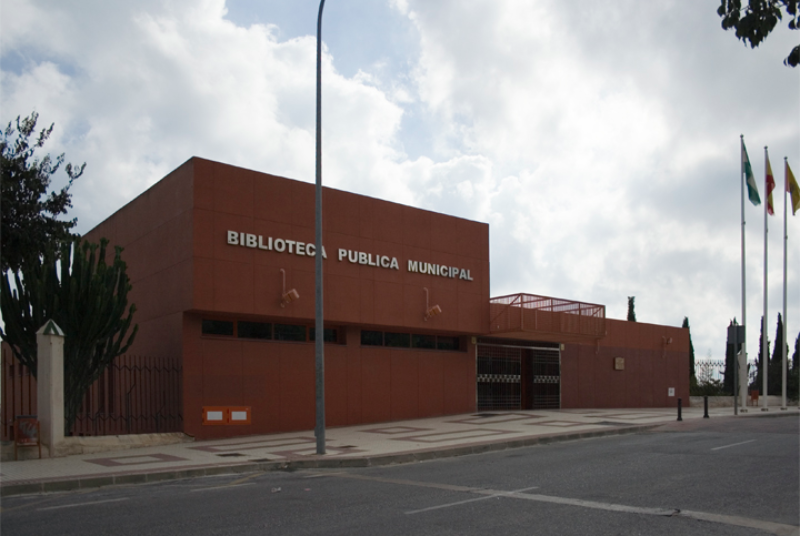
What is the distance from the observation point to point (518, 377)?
27.8 metres

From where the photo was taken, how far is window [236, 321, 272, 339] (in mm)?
19812

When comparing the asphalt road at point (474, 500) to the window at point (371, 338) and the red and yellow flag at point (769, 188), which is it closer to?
the window at point (371, 338)

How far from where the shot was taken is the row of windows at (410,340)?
74.8 feet

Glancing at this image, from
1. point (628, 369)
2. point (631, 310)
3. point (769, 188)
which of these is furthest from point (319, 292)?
point (631, 310)

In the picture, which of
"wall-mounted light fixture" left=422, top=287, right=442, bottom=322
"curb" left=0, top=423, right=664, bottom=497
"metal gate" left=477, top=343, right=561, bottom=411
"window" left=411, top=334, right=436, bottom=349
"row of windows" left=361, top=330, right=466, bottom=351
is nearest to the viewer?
"curb" left=0, top=423, right=664, bottom=497

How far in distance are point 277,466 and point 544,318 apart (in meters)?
13.7

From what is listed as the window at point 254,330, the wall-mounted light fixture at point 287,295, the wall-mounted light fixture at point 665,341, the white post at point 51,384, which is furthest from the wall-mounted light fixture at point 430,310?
the wall-mounted light fixture at point 665,341

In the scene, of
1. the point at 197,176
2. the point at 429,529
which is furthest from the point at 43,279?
the point at 429,529

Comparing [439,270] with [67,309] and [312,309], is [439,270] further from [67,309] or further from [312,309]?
[67,309]

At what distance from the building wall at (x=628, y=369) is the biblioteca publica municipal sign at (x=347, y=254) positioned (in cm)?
782

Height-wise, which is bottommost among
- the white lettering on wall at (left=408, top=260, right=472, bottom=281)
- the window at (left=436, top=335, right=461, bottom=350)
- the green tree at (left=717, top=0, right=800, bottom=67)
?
the window at (left=436, top=335, right=461, bottom=350)

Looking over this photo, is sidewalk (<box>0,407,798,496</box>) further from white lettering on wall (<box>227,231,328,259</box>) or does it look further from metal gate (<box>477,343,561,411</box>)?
white lettering on wall (<box>227,231,328,259</box>)

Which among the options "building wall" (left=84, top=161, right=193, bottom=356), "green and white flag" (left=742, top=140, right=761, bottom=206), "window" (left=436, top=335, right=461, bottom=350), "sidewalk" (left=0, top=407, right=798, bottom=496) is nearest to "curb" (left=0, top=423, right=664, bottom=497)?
"sidewalk" (left=0, top=407, right=798, bottom=496)

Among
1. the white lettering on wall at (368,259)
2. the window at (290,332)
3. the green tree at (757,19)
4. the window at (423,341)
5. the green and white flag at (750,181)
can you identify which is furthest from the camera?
the green and white flag at (750,181)
